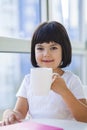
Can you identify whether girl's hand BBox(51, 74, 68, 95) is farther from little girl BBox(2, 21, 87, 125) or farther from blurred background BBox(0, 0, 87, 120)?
blurred background BBox(0, 0, 87, 120)

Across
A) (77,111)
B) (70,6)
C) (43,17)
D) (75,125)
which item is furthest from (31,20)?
(75,125)

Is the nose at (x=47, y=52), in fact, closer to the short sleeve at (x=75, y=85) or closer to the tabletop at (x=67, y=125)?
the short sleeve at (x=75, y=85)

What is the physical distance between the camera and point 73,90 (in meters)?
1.08

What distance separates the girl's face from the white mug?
10.9 inches

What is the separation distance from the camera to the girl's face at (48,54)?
105cm

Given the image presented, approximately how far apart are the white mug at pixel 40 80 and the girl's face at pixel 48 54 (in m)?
0.28

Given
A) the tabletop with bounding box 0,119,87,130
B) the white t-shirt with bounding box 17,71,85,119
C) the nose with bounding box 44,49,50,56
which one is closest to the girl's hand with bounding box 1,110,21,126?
the tabletop with bounding box 0,119,87,130

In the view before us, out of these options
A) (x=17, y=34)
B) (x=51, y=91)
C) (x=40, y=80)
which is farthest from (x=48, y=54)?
(x=17, y=34)

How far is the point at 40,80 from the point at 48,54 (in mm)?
297

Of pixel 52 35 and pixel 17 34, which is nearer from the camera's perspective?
pixel 52 35

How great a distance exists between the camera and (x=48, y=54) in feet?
3.44

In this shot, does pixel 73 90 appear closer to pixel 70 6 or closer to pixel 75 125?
pixel 75 125

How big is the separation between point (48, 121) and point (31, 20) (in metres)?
1.03

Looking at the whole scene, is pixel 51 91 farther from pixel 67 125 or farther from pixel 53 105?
pixel 67 125
